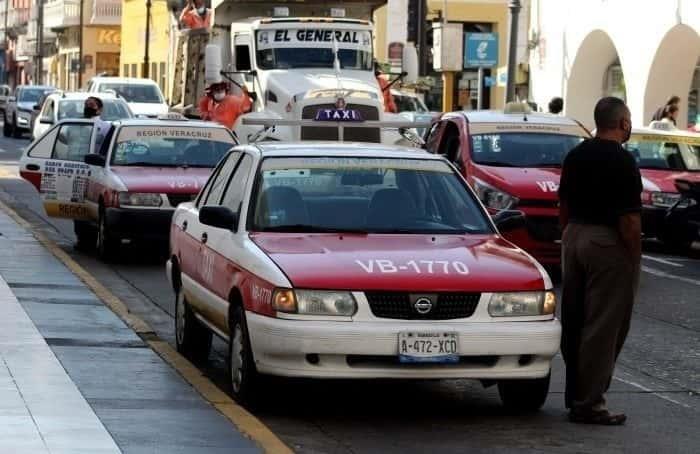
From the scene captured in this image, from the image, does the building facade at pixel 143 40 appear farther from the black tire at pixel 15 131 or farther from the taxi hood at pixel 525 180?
the taxi hood at pixel 525 180

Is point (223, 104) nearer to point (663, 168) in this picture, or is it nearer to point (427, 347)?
point (663, 168)

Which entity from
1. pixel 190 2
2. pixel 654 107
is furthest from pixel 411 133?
pixel 654 107

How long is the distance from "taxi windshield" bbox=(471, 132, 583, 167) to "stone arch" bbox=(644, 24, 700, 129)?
2062cm

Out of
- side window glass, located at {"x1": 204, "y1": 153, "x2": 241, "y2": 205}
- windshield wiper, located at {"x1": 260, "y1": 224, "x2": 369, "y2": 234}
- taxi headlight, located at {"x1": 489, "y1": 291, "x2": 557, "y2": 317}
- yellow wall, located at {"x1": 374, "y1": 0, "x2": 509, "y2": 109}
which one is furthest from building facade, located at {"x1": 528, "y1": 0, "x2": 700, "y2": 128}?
taxi headlight, located at {"x1": 489, "y1": 291, "x2": 557, "y2": 317}

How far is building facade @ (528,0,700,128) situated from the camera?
4016cm

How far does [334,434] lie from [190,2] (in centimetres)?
2212

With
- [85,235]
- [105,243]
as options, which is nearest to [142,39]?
[85,235]

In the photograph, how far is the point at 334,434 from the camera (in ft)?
32.3

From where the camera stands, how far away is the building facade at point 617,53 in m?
40.2

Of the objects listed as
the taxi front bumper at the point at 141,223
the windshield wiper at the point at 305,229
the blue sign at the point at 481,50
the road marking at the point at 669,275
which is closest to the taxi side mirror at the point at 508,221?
the windshield wiper at the point at 305,229

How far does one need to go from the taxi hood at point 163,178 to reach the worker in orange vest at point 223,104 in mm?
8053

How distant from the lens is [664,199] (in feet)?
75.7

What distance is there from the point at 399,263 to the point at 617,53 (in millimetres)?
35309

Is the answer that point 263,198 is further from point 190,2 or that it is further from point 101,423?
point 190,2
